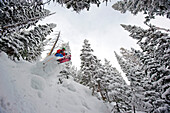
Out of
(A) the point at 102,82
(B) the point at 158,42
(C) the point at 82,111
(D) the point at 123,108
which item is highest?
(B) the point at 158,42

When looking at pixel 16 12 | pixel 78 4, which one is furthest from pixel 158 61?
pixel 16 12

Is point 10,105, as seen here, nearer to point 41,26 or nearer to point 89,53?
point 41,26

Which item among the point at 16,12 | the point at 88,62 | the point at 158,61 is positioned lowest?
the point at 88,62

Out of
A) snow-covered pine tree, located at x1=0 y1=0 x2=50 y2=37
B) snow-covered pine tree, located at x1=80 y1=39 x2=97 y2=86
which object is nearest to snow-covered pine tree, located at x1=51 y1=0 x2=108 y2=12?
snow-covered pine tree, located at x1=0 y1=0 x2=50 y2=37

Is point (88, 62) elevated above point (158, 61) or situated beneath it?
situated beneath

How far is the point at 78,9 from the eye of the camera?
602 centimetres

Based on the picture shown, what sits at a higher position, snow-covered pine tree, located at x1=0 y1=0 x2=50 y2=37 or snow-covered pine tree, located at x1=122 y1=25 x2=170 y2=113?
snow-covered pine tree, located at x1=0 y1=0 x2=50 y2=37

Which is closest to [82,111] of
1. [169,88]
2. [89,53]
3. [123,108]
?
[123,108]

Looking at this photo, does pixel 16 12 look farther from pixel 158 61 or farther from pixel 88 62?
pixel 88 62

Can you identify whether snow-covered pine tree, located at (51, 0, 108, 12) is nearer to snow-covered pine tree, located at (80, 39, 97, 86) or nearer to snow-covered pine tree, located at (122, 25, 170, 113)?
snow-covered pine tree, located at (122, 25, 170, 113)

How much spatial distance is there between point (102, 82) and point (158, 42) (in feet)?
39.6

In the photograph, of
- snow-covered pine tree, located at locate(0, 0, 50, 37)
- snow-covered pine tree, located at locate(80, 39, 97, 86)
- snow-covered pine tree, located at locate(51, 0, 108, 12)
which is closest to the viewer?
snow-covered pine tree, located at locate(51, 0, 108, 12)

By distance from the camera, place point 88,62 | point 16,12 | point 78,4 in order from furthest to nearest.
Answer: point 88,62 → point 16,12 → point 78,4

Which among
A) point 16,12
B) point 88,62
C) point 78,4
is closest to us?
point 78,4
